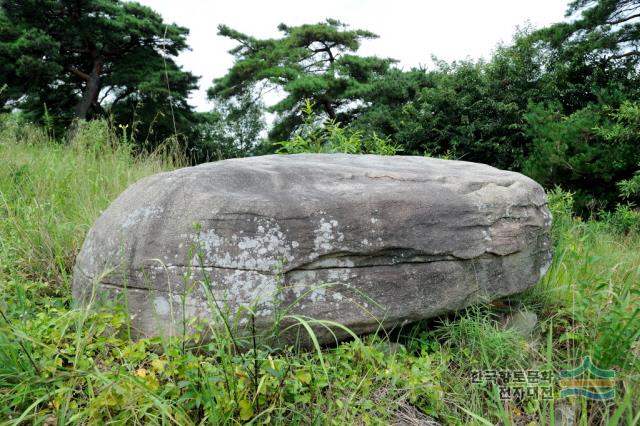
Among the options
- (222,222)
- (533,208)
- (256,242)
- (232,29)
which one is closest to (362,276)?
(256,242)

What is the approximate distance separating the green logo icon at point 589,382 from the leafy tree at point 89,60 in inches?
489

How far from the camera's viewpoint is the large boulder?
2156 millimetres

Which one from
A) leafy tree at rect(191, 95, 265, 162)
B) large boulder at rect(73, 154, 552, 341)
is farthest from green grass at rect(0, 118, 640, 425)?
leafy tree at rect(191, 95, 265, 162)

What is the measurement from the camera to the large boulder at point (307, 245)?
2.16 m

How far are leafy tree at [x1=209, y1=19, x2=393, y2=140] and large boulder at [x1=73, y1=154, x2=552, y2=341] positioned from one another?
35.9 feet

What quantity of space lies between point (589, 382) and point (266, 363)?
1.47 m

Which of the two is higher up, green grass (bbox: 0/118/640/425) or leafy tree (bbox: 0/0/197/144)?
leafy tree (bbox: 0/0/197/144)

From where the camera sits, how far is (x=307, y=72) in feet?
46.1

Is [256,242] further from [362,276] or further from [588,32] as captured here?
[588,32]

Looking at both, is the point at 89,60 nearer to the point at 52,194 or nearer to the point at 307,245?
the point at 52,194

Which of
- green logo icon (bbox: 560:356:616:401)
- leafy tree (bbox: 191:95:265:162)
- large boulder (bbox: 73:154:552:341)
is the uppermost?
leafy tree (bbox: 191:95:265:162)

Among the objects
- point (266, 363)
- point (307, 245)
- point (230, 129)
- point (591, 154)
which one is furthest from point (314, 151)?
point (230, 129)

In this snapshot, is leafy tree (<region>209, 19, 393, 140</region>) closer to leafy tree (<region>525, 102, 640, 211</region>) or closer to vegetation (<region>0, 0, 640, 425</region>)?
A: vegetation (<region>0, 0, 640, 425</region>)

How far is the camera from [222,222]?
2.20 m
